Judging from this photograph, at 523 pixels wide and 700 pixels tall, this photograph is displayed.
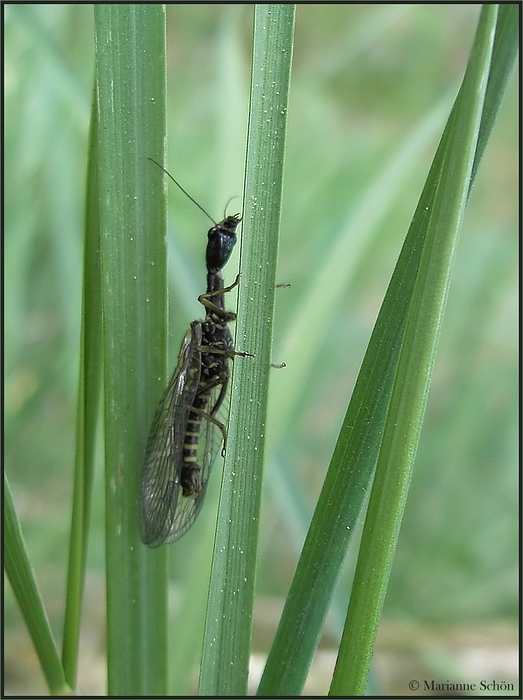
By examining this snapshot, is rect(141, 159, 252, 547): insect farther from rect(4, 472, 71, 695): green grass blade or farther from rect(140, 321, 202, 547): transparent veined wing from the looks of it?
rect(4, 472, 71, 695): green grass blade

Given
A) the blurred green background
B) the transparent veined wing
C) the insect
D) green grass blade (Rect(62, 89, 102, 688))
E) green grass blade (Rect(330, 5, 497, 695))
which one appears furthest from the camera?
the blurred green background

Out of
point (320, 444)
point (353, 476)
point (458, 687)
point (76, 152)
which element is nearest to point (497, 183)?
point (320, 444)

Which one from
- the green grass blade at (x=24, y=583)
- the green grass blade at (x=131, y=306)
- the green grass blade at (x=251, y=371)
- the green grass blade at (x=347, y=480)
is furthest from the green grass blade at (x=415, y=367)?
the green grass blade at (x=24, y=583)

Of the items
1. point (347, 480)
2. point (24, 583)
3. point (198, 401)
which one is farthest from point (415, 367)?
point (198, 401)

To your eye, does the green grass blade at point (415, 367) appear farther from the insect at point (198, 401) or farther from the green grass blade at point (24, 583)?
the insect at point (198, 401)

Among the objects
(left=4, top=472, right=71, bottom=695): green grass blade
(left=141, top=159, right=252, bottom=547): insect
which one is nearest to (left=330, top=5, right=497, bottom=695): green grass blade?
(left=4, top=472, right=71, bottom=695): green grass blade

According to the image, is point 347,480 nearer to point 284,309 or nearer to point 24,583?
point 24,583

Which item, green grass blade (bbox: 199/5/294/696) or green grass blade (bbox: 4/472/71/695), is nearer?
green grass blade (bbox: 199/5/294/696)
